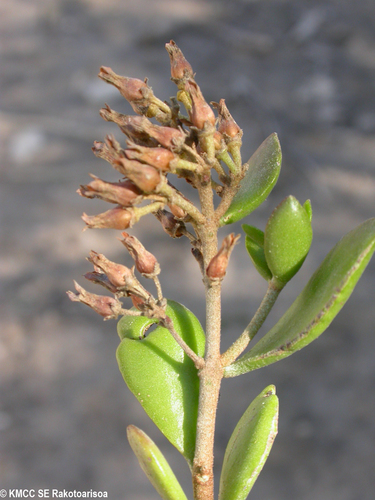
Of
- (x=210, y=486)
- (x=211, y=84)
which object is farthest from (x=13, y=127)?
(x=210, y=486)

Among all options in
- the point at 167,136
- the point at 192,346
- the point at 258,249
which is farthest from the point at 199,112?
the point at 192,346

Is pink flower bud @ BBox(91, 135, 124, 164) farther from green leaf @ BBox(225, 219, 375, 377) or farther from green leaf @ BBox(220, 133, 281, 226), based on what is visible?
green leaf @ BBox(225, 219, 375, 377)

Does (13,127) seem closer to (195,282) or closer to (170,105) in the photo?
(195,282)

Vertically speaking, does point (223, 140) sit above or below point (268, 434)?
above

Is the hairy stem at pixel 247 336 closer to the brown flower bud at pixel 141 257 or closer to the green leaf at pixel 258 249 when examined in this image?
the green leaf at pixel 258 249

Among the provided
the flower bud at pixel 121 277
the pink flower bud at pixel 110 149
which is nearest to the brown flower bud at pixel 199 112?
the pink flower bud at pixel 110 149

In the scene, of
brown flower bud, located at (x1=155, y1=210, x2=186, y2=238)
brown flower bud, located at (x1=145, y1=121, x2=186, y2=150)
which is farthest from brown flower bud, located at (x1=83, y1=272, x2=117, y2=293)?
brown flower bud, located at (x1=145, y1=121, x2=186, y2=150)
